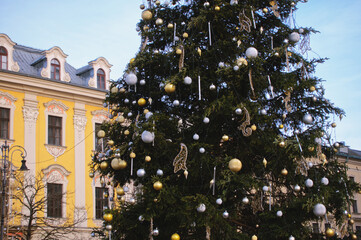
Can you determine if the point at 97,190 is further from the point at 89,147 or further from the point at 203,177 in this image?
the point at 203,177

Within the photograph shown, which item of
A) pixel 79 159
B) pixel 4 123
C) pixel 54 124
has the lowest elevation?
pixel 79 159

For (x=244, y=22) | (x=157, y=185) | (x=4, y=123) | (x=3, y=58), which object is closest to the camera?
(x=157, y=185)

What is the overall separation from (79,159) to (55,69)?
4531 millimetres

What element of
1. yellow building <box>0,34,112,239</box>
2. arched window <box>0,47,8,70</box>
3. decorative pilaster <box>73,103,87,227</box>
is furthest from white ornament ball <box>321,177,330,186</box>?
arched window <box>0,47,8,70</box>

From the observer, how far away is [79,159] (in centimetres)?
2230

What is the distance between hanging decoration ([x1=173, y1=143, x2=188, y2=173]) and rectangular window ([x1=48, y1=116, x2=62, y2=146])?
15.6 meters

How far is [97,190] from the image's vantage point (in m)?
22.5

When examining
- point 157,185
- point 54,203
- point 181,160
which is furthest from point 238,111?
point 54,203

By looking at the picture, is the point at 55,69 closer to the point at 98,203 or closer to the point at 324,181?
the point at 98,203

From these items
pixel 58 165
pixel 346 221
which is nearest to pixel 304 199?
pixel 346 221

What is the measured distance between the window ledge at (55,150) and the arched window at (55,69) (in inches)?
134

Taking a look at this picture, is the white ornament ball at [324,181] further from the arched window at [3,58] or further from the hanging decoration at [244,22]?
the arched window at [3,58]

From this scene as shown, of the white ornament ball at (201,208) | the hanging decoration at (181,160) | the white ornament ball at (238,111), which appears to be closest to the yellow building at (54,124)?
the hanging decoration at (181,160)

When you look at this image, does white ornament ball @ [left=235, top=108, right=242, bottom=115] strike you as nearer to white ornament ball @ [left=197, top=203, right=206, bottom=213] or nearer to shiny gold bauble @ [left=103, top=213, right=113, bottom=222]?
white ornament ball @ [left=197, top=203, right=206, bottom=213]
